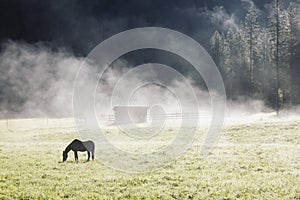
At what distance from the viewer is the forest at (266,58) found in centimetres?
5388

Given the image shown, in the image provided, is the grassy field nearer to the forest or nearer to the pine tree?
the forest

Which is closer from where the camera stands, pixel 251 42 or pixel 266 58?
pixel 251 42

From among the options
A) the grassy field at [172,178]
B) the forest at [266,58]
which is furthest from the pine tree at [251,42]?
the grassy field at [172,178]

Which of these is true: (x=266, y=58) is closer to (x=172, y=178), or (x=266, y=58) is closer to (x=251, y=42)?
(x=251, y=42)

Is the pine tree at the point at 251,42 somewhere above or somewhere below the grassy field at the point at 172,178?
above

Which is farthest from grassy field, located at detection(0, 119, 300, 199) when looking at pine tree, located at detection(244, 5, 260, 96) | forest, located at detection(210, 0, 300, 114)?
pine tree, located at detection(244, 5, 260, 96)

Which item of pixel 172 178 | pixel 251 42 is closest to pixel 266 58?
pixel 251 42

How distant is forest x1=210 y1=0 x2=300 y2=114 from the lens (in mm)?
53875

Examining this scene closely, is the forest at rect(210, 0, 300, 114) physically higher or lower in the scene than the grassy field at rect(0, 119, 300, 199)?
higher

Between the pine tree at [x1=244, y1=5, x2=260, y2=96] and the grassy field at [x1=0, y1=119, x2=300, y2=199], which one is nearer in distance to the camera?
the grassy field at [x1=0, y1=119, x2=300, y2=199]

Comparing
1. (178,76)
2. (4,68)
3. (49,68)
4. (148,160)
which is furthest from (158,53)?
(148,160)

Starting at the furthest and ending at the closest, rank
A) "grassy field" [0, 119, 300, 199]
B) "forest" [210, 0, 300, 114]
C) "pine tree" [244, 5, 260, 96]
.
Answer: "pine tree" [244, 5, 260, 96] < "forest" [210, 0, 300, 114] < "grassy field" [0, 119, 300, 199]

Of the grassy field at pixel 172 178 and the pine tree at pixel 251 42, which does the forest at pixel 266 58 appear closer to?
the pine tree at pixel 251 42

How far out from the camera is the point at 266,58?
74.5m
